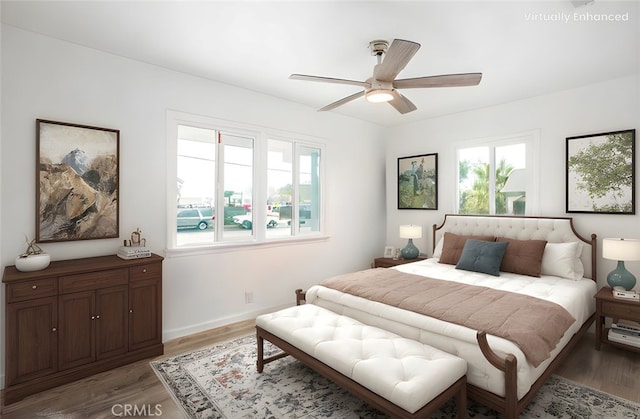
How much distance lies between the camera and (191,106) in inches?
134

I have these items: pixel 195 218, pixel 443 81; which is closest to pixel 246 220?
pixel 195 218

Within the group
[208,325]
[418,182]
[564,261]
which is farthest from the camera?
[418,182]

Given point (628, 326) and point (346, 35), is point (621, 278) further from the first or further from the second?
point (346, 35)

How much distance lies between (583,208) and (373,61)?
9.44ft

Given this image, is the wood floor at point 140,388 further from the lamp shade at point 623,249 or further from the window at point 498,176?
the window at point 498,176

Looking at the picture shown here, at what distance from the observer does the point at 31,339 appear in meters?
2.30

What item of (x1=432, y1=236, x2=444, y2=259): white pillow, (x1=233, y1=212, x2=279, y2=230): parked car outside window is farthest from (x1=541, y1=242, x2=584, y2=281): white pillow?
(x1=233, y1=212, x2=279, y2=230): parked car outside window

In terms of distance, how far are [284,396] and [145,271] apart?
1.61m

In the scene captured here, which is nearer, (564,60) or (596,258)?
(564,60)

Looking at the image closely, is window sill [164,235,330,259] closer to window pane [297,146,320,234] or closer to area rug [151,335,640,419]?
window pane [297,146,320,234]

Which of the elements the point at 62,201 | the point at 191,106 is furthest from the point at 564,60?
the point at 62,201

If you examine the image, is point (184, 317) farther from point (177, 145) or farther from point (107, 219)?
point (177, 145)

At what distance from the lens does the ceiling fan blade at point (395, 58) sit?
1961 millimetres

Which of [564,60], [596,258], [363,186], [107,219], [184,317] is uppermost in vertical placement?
[564,60]
